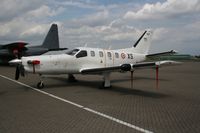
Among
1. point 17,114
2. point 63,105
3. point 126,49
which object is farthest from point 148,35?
point 17,114

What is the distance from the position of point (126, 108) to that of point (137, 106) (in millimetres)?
520

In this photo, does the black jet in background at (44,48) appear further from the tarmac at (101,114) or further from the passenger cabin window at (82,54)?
the tarmac at (101,114)

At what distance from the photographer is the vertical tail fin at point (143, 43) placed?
18.5m

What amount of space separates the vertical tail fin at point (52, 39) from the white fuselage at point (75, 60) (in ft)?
89.5

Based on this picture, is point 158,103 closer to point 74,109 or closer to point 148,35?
point 74,109

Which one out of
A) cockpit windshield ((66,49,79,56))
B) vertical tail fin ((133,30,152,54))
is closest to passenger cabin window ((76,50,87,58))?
cockpit windshield ((66,49,79,56))

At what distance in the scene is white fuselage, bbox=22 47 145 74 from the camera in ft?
40.8

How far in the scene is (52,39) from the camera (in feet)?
138

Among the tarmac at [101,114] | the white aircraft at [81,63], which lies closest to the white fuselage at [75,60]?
the white aircraft at [81,63]

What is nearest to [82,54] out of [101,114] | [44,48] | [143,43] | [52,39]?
[143,43]

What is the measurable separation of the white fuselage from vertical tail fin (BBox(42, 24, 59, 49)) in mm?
27267

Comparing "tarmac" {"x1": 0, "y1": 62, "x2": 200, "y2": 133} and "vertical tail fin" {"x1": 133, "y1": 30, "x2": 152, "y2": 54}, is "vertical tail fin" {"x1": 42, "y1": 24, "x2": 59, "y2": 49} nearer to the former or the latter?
"vertical tail fin" {"x1": 133, "y1": 30, "x2": 152, "y2": 54}

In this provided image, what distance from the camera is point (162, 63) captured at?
1020 cm

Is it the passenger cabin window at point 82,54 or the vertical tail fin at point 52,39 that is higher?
the vertical tail fin at point 52,39
